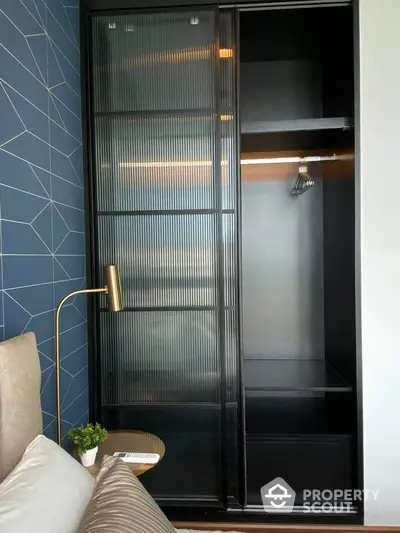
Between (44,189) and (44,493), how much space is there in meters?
1.14

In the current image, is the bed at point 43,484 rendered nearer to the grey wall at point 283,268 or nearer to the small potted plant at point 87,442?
the small potted plant at point 87,442

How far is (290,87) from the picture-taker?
2576mm

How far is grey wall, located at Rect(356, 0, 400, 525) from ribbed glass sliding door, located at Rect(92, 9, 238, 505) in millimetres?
700

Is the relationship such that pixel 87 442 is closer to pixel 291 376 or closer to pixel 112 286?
pixel 112 286

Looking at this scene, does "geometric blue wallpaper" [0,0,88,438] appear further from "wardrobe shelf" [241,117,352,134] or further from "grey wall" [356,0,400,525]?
"grey wall" [356,0,400,525]

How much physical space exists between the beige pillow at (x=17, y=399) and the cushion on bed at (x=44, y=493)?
0.12 m

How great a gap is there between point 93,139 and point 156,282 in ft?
2.82

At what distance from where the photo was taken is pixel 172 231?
2045mm

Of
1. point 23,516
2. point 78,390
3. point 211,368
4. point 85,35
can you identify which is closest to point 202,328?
point 211,368

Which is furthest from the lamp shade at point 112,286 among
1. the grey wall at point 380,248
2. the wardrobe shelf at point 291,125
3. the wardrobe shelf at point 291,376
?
the grey wall at point 380,248

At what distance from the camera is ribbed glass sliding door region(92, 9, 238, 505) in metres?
2.01

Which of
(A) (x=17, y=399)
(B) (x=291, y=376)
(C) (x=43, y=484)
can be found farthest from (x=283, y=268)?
(C) (x=43, y=484)

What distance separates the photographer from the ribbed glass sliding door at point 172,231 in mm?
2008

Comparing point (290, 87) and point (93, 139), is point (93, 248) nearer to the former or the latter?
point (93, 139)
